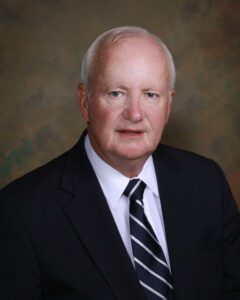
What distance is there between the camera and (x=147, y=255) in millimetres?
2451

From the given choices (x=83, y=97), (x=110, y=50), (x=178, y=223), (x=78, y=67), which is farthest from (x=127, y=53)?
(x=78, y=67)

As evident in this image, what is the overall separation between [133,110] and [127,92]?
0.08 meters

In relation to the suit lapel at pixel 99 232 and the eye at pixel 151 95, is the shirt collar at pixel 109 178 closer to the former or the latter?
the suit lapel at pixel 99 232

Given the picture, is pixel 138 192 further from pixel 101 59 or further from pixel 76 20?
pixel 76 20

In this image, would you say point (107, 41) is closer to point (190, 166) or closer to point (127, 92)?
point (127, 92)

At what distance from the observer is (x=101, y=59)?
242cm

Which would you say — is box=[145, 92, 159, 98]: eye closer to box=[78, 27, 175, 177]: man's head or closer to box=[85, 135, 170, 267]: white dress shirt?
box=[78, 27, 175, 177]: man's head

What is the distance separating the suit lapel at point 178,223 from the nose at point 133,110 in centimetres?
44

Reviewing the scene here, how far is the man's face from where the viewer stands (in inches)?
93.7

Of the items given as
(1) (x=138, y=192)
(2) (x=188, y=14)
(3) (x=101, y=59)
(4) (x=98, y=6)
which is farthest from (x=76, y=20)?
(1) (x=138, y=192)

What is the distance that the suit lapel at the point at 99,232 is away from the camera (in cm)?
235

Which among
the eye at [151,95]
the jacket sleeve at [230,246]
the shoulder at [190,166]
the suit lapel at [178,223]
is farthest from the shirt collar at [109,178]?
the jacket sleeve at [230,246]

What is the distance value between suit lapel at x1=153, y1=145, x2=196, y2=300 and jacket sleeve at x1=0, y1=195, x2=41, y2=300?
63 cm

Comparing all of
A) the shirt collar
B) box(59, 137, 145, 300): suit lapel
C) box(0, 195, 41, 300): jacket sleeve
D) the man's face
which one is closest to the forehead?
the man's face
